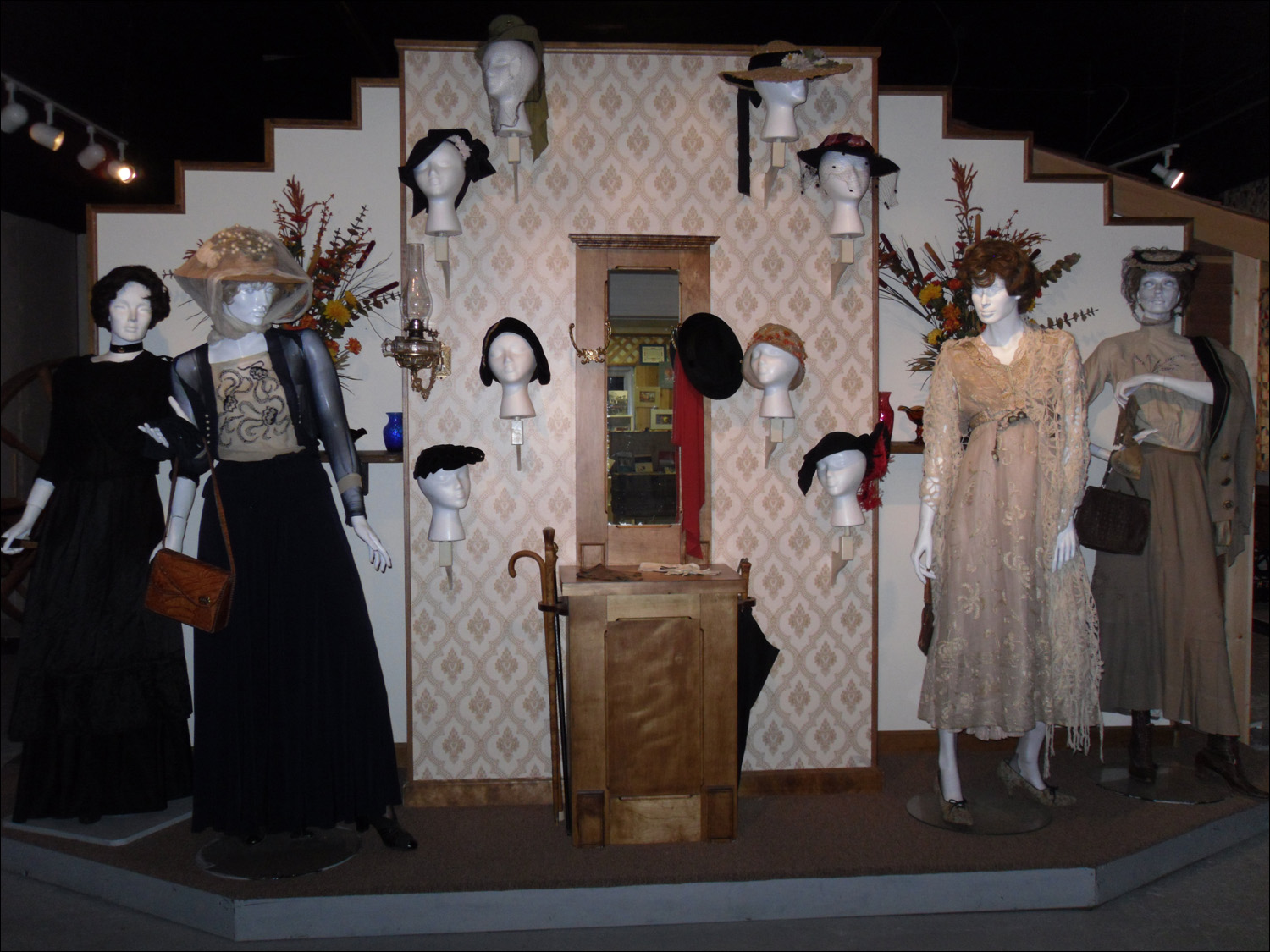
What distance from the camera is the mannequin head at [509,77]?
319cm

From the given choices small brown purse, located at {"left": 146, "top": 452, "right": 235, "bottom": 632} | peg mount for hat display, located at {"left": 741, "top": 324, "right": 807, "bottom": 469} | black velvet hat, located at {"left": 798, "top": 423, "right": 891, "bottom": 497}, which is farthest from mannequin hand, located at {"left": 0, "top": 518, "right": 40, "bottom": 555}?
black velvet hat, located at {"left": 798, "top": 423, "right": 891, "bottom": 497}

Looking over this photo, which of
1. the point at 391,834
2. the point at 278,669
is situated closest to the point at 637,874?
the point at 391,834

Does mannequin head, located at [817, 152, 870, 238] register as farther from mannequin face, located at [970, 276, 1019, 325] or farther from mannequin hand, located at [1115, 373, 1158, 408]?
mannequin hand, located at [1115, 373, 1158, 408]

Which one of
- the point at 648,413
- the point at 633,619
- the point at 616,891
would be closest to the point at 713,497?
the point at 648,413

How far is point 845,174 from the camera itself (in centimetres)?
340

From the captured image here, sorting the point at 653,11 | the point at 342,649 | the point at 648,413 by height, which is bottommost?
the point at 342,649

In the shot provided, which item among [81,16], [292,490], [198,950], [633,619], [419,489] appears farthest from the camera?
[81,16]

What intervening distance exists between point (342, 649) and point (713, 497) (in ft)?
4.88

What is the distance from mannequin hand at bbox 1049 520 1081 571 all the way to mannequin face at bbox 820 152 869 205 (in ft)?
4.59

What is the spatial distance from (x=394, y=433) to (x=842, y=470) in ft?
5.85

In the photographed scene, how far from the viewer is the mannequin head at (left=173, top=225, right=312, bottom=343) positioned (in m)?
2.83

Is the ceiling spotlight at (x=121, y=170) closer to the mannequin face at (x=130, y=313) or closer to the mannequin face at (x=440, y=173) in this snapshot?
the mannequin face at (x=130, y=313)

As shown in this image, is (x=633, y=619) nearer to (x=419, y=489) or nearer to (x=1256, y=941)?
(x=419, y=489)

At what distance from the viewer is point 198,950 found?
2715 millimetres
